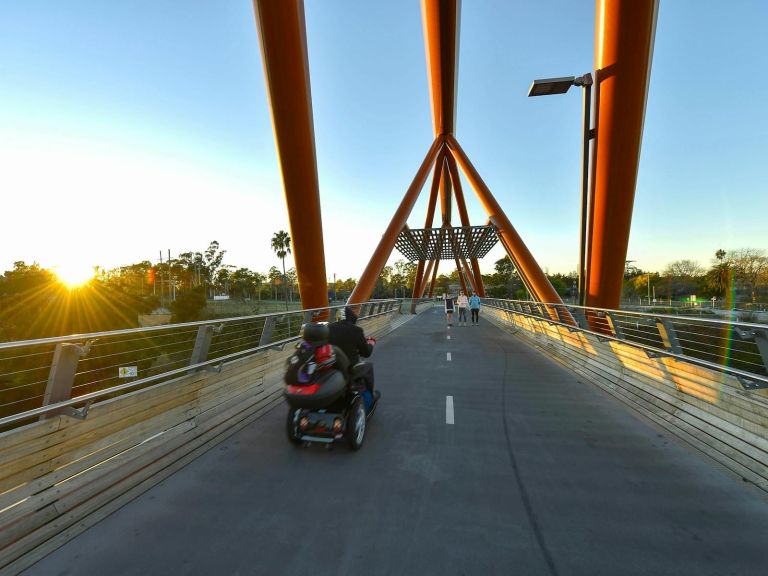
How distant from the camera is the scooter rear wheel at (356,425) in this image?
442 centimetres

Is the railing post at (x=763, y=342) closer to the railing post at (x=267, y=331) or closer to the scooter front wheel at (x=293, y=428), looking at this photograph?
the scooter front wheel at (x=293, y=428)

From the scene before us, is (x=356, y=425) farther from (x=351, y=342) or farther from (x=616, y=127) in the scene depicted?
(x=616, y=127)

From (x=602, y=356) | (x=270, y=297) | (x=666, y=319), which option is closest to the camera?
(x=666, y=319)

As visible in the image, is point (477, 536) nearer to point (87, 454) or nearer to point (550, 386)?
point (87, 454)

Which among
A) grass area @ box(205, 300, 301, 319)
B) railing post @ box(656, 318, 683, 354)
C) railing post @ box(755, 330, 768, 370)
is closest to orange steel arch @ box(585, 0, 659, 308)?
railing post @ box(656, 318, 683, 354)

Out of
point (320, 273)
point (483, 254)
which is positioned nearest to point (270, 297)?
point (483, 254)

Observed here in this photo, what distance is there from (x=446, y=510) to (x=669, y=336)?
4.80 meters

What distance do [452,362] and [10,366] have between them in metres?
31.5

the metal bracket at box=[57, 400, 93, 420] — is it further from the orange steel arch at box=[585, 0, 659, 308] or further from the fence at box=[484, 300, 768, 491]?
the orange steel arch at box=[585, 0, 659, 308]

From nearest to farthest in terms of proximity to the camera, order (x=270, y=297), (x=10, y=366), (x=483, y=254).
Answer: (x=10, y=366), (x=483, y=254), (x=270, y=297)

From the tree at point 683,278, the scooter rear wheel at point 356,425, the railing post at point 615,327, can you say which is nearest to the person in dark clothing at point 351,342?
the scooter rear wheel at point 356,425

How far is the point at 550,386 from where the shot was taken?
7.86m

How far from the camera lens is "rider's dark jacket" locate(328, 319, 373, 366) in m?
5.07

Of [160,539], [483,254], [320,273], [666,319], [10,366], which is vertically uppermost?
[483,254]
